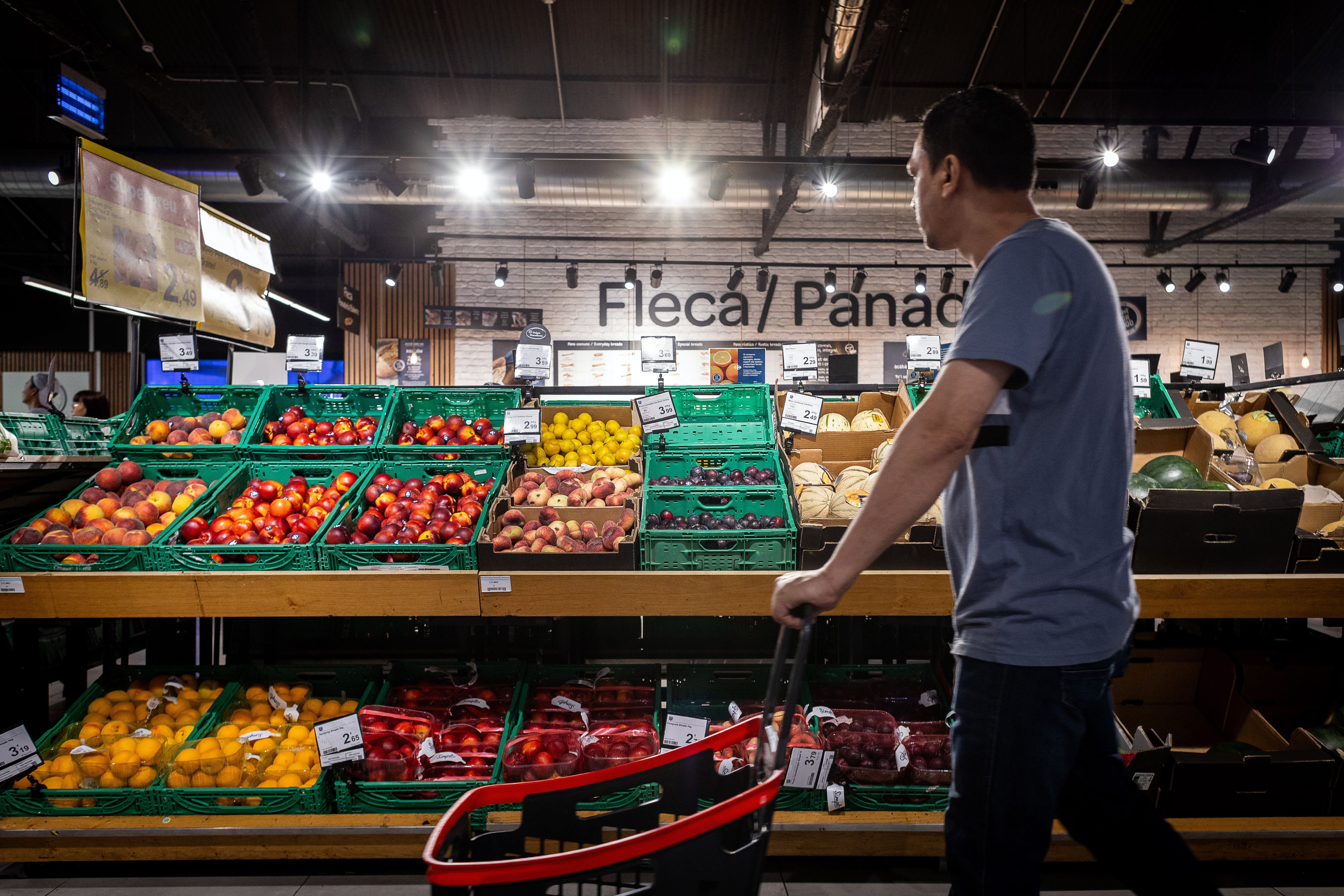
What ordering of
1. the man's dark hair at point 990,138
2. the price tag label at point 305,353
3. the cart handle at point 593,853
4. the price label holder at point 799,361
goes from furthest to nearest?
the price label holder at point 799,361 → the price tag label at point 305,353 → the man's dark hair at point 990,138 → the cart handle at point 593,853

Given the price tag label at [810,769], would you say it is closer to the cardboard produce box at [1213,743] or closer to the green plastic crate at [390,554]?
the cardboard produce box at [1213,743]

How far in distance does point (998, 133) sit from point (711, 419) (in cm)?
209

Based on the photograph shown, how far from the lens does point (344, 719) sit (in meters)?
2.07

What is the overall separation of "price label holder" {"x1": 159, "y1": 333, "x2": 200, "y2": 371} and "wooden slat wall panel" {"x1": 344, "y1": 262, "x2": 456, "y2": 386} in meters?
6.52

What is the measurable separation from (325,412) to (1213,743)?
3.75m

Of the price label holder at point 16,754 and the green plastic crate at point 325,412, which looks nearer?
the price label holder at point 16,754

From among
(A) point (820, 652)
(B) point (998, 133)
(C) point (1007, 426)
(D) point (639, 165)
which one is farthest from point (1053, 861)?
(D) point (639, 165)

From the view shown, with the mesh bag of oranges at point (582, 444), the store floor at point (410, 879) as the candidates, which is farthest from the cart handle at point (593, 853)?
the mesh bag of oranges at point (582, 444)

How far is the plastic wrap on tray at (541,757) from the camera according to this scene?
7.00ft

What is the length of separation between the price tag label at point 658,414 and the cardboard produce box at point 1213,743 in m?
1.94

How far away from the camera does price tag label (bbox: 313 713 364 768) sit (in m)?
2.06

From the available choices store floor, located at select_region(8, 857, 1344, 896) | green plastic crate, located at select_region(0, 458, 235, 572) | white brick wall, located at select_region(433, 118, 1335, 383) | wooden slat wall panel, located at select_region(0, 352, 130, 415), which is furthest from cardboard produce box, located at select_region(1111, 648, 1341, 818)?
wooden slat wall panel, located at select_region(0, 352, 130, 415)

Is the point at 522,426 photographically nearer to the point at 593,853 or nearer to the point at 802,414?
the point at 802,414

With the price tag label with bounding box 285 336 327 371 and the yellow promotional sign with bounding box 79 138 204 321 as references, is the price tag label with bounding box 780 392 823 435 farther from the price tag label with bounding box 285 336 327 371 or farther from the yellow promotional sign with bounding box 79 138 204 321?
the yellow promotional sign with bounding box 79 138 204 321
